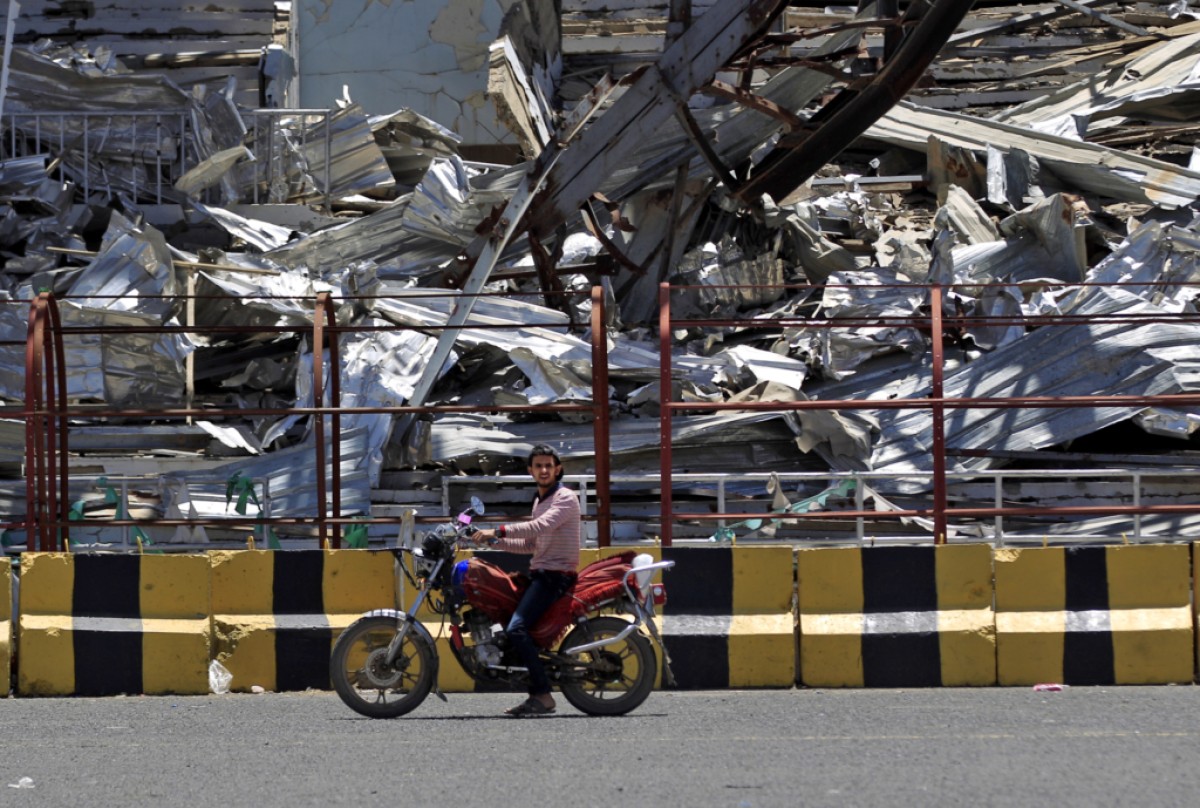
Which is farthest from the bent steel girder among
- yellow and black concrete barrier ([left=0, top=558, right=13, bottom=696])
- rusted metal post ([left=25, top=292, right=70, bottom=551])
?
yellow and black concrete barrier ([left=0, top=558, right=13, bottom=696])

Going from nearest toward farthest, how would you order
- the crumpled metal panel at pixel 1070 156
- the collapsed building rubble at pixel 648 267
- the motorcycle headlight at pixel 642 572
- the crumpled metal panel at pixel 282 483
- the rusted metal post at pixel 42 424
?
the motorcycle headlight at pixel 642 572, the rusted metal post at pixel 42 424, the crumpled metal panel at pixel 282 483, the collapsed building rubble at pixel 648 267, the crumpled metal panel at pixel 1070 156

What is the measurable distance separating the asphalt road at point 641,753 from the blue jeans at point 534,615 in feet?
0.83

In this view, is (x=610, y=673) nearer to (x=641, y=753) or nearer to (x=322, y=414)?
(x=641, y=753)

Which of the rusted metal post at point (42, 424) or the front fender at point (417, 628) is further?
the rusted metal post at point (42, 424)

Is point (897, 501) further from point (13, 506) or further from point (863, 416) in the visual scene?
point (13, 506)

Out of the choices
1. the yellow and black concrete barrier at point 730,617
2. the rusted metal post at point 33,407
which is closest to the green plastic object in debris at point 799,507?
the yellow and black concrete barrier at point 730,617

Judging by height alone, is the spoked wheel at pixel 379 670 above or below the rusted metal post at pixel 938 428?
below

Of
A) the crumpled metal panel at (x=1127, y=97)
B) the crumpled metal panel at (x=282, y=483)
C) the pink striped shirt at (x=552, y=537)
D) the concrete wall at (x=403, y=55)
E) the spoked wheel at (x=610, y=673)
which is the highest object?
the concrete wall at (x=403, y=55)

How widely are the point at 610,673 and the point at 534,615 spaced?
0.49 m

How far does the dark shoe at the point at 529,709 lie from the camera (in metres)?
8.12

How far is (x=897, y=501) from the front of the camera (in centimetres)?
1380

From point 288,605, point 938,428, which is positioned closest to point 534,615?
point 288,605

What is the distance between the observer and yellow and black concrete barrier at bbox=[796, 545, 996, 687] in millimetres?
9164

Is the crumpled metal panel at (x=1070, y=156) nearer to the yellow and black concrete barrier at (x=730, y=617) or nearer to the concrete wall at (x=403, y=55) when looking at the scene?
the concrete wall at (x=403, y=55)
